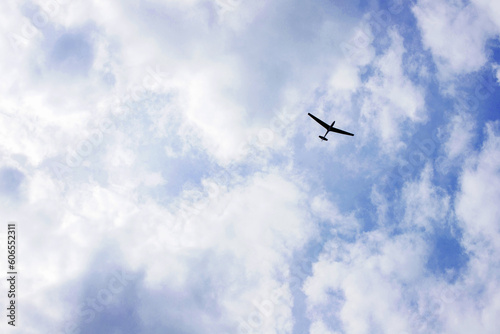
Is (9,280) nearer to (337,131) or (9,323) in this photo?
(9,323)

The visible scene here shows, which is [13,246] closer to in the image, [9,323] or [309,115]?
[9,323]

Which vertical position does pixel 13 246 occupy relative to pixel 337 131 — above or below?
below

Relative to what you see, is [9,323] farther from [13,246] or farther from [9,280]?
[13,246]

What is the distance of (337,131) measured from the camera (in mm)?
151875

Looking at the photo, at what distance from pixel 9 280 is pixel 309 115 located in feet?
302

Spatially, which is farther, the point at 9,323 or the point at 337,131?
the point at 337,131

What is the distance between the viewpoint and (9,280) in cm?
12850

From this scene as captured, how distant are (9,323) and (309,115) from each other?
9680cm

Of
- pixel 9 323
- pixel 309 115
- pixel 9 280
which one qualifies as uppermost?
pixel 309 115

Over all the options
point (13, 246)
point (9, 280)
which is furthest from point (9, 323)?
point (13, 246)

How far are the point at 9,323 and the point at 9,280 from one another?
1059 centimetres

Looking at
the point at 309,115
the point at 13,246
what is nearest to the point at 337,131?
the point at 309,115

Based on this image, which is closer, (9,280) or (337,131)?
(9,280)

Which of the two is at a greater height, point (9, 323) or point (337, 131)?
point (337, 131)
